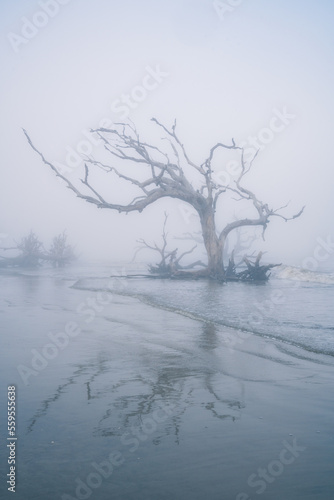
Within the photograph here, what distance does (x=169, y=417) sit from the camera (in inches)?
83.3

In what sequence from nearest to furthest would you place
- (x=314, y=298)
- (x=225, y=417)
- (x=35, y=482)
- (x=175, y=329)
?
1. (x=35, y=482)
2. (x=225, y=417)
3. (x=175, y=329)
4. (x=314, y=298)

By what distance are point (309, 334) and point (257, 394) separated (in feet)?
7.21

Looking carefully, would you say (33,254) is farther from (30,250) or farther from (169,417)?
(169,417)

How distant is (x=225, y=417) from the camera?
2.14 metres

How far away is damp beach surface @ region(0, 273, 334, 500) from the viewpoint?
1503 millimetres

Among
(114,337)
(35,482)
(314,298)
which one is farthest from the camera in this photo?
(314,298)

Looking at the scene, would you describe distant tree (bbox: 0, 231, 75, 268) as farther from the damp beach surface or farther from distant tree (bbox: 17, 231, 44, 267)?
the damp beach surface

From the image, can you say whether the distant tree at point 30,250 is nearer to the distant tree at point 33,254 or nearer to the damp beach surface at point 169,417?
the distant tree at point 33,254

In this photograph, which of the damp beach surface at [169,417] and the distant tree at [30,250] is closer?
the damp beach surface at [169,417]

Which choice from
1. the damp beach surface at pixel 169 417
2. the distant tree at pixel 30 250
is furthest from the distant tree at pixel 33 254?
the damp beach surface at pixel 169 417

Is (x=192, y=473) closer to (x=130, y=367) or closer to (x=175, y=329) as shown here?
(x=130, y=367)

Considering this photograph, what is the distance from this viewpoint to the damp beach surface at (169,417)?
59.2 inches

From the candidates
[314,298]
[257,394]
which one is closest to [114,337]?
[257,394]

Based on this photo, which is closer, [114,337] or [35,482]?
[35,482]
